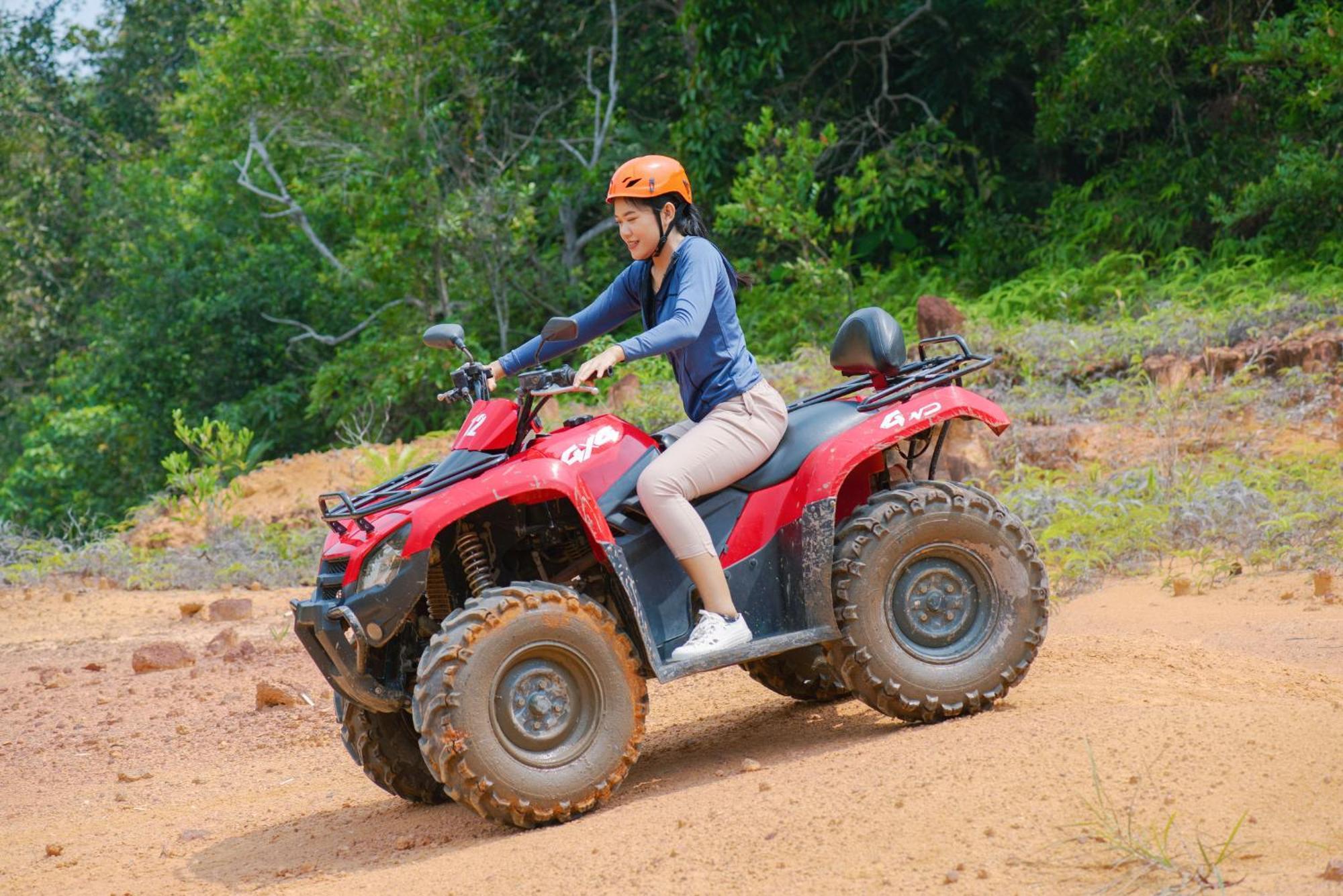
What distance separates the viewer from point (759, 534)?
5309 millimetres

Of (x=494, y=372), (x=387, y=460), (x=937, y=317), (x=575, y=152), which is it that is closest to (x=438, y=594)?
(x=494, y=372)

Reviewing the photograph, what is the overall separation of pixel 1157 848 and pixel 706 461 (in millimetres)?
2025

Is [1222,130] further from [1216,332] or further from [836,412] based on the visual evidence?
[836,412]

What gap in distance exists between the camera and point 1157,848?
371 centimetres

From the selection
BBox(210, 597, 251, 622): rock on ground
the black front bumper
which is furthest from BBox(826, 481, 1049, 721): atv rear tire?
BBox(210, 597, 251, 622): rock on ground

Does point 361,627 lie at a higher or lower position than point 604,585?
higher

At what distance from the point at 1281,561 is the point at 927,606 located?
3119 mm

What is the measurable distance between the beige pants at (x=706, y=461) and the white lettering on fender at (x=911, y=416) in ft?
1.22

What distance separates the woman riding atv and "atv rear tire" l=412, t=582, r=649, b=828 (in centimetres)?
31

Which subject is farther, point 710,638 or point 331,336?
point 331,336

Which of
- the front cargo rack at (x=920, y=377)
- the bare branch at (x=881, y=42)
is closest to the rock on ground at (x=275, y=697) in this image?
the front cargo rack at (x=920, y=377)

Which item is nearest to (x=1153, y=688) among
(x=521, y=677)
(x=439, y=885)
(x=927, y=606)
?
(x=927, y=606)

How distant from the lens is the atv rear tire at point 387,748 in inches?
210

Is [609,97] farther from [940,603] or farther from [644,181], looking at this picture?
[940,603]
